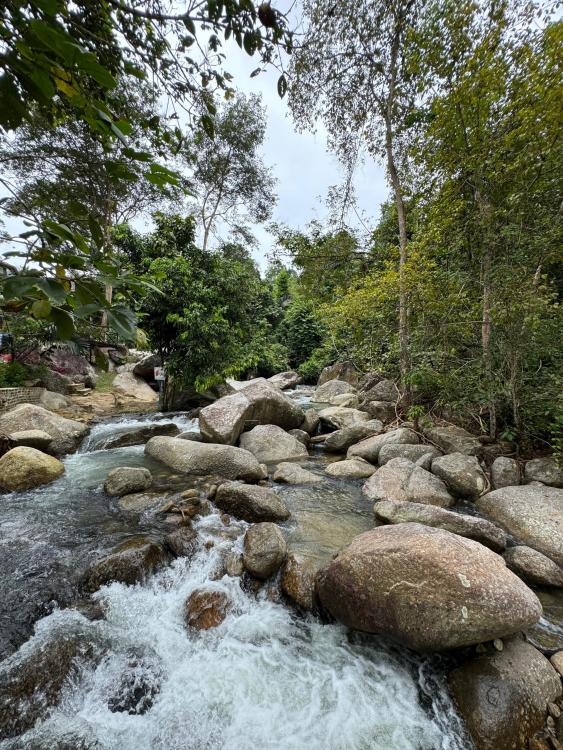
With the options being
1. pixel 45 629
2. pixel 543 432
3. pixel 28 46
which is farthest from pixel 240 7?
pixel 543 432

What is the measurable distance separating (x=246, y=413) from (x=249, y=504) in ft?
10.7

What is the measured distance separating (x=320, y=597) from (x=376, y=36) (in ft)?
34.2

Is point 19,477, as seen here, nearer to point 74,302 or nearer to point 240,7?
point 74,302

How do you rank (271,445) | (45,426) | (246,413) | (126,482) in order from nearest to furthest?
(126,482)
(45,426)
(271,445)
(246,413)

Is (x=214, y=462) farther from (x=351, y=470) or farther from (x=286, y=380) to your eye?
(x=286, y=380)

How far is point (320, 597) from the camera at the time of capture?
2.79 meters

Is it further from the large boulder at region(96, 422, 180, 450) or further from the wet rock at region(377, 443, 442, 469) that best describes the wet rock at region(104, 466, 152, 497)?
the wet rock at region(377, 443, 442, 469)

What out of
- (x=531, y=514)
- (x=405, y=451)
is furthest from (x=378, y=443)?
(x=531, y=514)

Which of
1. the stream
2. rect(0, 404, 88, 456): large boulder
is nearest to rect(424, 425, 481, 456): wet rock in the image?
the stream

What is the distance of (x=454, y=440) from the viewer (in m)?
5.70

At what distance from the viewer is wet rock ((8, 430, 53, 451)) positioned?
554 centimetres

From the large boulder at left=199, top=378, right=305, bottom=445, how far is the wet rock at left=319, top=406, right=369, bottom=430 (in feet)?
2.52

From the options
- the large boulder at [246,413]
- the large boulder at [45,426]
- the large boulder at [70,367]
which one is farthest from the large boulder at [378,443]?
the large boulder at [70,367]

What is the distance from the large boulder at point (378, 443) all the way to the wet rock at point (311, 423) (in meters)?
1.81
